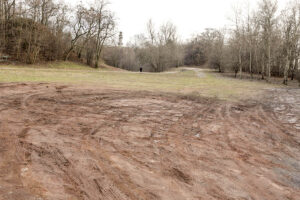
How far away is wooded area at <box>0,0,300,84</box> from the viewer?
27531 mm

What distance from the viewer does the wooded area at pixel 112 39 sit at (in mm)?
27531

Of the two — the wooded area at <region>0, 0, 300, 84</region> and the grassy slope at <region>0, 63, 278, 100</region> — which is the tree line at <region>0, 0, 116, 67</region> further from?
the grassy slope at <region>0, 63, 278, 100</region>

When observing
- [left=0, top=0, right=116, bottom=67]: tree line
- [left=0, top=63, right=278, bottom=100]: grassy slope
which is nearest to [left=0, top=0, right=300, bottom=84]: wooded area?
[left=0, top=0, right=116, bottom=67]: tree line

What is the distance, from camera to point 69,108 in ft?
22.3

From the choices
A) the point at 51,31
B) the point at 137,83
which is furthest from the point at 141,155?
the point at 51,31

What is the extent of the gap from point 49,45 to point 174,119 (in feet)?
109

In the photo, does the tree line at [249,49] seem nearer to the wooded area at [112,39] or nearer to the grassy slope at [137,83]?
the wooded area at [112,39]

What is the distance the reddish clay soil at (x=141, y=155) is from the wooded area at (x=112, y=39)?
24482 mm

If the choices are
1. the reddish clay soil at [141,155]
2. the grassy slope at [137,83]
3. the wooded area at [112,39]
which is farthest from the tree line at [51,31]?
the reddish clay soil at [141,155]

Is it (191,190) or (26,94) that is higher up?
(26,94)

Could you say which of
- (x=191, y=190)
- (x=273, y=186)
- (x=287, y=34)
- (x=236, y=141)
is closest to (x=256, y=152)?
(x=236, y=141)

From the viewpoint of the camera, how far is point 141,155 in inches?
146

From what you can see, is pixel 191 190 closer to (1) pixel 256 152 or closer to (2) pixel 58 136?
(1) pixel 256 152

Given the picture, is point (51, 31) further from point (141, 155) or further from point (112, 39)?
point (141, 155)
